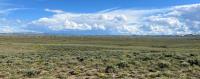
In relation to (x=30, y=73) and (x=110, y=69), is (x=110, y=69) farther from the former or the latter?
(x=30, y=73)

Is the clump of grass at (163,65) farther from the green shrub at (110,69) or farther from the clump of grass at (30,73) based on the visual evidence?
the clump of grass at (30,73)

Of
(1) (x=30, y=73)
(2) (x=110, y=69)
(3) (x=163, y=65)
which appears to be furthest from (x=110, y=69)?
(1) (x=30, y=73)

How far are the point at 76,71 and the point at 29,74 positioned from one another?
2.78 m

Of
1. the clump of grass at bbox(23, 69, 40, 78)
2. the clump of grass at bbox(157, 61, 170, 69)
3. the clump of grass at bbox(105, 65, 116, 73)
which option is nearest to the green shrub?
the clump of grass at bbox(105, 65, 116, 73)

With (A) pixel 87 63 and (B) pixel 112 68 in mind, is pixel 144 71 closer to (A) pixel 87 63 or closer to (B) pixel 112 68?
(B) pixel 112 68

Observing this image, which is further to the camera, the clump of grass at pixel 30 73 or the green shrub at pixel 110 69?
the green shrub at pixel 110 69

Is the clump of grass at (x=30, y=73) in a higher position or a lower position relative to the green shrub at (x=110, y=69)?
higher

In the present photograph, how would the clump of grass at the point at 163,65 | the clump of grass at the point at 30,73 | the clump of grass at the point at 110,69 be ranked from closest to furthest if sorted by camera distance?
1. the clump of grass at the point at 30,73
2. the clump of grass at the point at 110,69
3. the clump of grass at the point at 163,65

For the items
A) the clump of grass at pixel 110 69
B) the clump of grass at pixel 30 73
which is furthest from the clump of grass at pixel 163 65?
the clump of grass at pixel 30 73

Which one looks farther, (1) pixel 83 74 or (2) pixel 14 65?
(2) pixel 14 65

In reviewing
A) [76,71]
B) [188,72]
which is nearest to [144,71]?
[188,72]

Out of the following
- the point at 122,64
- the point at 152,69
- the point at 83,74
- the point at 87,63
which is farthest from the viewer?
the point at 87,63

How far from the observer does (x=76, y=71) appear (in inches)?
791

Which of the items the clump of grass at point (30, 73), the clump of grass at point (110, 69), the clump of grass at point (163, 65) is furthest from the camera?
the clump of grass at point (163, 65)
